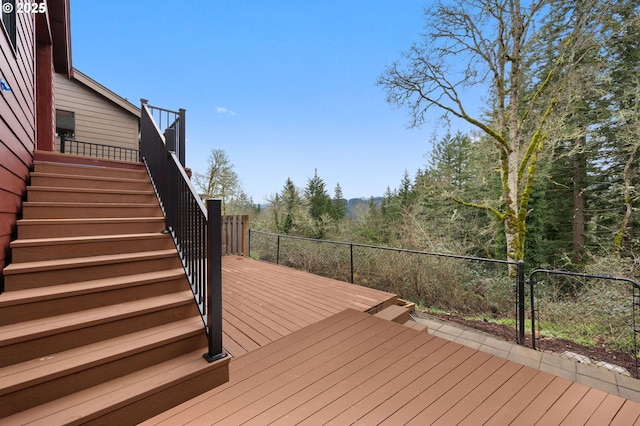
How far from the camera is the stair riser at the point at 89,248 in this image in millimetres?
2129

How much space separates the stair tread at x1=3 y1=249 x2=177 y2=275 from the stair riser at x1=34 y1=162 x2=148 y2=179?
1.53m

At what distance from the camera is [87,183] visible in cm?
322

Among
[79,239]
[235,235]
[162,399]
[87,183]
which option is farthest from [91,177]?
[235,235]

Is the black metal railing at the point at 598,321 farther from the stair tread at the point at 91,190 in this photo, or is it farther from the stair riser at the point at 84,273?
the stair tread at the point at 91,190

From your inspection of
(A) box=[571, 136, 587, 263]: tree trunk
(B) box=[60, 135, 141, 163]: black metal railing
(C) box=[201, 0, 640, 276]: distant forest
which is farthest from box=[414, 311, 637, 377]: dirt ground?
(A) box=[571, 136, 587, 263]: tree trunk

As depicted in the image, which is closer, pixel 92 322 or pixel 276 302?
pixel 92 322

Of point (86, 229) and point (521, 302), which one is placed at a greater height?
point (86, 229)

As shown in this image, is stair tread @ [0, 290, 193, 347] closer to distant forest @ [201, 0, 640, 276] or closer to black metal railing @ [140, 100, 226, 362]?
black metal railing @ [140, 100, 226, 362]

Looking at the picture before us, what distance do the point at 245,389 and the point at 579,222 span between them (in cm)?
1340

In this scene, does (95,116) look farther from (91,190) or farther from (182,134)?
(91,190)

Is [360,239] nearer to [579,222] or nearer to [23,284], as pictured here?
[579,222]

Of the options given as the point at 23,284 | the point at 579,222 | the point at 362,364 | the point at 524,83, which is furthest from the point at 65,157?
the point at 579,222

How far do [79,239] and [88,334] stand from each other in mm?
946

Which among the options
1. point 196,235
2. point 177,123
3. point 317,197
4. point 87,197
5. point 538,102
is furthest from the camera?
point 317,197
